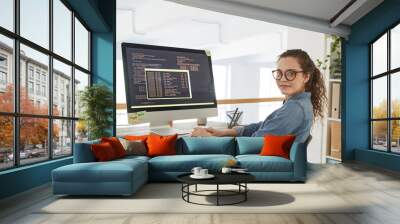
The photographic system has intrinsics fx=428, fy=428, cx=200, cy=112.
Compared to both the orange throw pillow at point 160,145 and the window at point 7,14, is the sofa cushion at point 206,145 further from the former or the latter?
the window at point 7,14

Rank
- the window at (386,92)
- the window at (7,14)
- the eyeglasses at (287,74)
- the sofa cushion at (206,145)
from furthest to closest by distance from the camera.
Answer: the window at (386,92) → the eyeglasses at (287,74) → the sofa cushion at (206,145) → the window at (7,14)

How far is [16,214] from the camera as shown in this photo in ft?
10.4

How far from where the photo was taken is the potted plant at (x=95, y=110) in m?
6.00

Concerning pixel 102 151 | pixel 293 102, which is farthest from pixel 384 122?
pixel 102 151

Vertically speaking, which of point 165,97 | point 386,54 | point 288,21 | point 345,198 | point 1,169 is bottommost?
point 345,198

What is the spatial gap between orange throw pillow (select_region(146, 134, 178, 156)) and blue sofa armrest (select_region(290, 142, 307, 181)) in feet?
4.94

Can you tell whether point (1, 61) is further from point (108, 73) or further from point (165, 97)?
point (108, 73)

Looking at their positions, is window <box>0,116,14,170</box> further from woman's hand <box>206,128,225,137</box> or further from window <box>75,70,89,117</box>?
woman's hand <box>206,128,225,137</box>

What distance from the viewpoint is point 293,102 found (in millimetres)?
6234

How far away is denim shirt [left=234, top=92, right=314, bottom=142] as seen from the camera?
6062 mm

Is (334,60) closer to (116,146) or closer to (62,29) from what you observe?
(116,146)

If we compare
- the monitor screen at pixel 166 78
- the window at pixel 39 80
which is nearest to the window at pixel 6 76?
the window at pixel 39 80

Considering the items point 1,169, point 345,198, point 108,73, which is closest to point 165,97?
point 1,169

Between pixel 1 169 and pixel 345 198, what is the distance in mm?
3143
